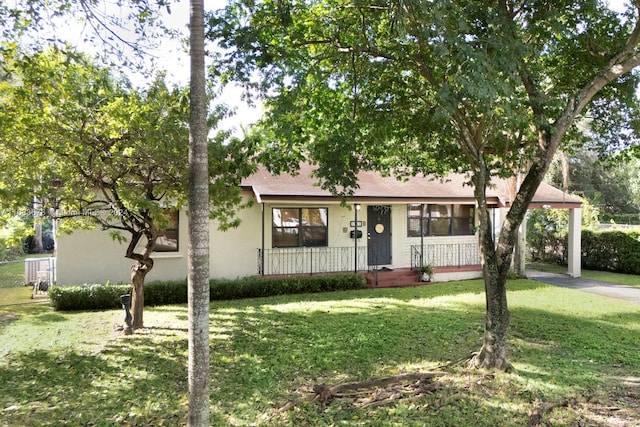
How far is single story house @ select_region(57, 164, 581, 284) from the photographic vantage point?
11922 millimetres

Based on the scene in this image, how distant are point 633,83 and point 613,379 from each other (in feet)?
16.3

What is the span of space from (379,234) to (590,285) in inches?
295

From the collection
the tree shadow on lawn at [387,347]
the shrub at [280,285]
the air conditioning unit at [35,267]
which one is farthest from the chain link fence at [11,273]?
the tree shadow on lawn at [387,347]

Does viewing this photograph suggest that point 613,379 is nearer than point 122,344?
Yes

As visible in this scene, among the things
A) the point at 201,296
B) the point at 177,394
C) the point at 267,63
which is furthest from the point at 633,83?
the point at 177,394

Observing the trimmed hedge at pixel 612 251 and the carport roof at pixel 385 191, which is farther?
the trimmed hedge at pixel 612 251

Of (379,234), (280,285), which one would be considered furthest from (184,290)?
(379,234)

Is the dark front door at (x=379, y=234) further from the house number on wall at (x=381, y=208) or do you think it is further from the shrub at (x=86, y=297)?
the shrub at (x=86, y=297)

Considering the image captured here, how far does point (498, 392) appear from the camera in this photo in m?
5.38

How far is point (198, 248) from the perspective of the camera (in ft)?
12.4

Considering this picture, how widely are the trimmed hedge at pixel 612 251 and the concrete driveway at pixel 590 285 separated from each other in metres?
2.78

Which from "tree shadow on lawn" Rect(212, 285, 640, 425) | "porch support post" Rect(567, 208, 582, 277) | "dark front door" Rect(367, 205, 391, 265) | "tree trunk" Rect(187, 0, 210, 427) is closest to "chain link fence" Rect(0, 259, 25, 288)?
"tree shadow on lawn" Rect(212, 285, 640, 425)

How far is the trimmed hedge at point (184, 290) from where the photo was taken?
10328 millimetres

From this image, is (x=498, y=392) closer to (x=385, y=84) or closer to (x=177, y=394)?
(x=177, y=394)
